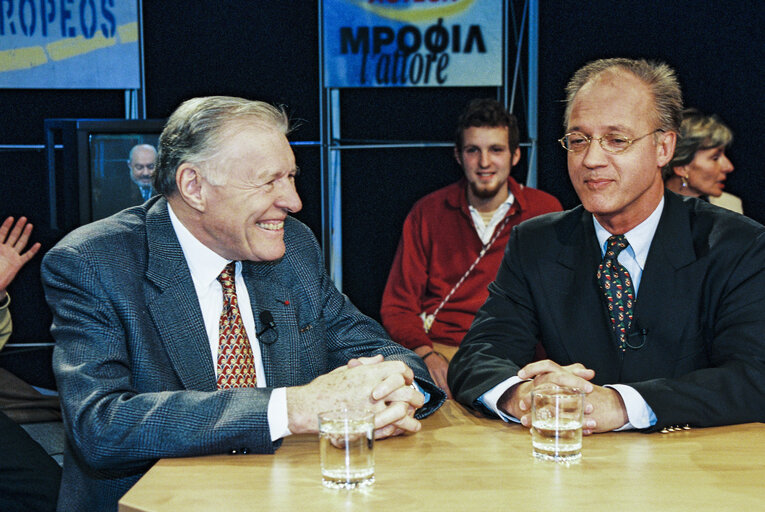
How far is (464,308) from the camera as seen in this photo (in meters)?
3.99

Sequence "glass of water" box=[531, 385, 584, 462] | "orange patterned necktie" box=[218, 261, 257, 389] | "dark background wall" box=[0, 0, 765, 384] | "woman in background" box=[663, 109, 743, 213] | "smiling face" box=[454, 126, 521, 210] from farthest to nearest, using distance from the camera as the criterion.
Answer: "dark background wall" box=[0, 0, 765, 384], "woman in background" box=[663, 109, 743, 213], "smiling face" box=[454, 126, 521, 210], "orange patterned necktie" box=[218, 261, 257, 389], "glass of water" box=[531, 385, 584, 462]

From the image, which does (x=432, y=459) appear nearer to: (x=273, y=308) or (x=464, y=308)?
(x=273, y=308)

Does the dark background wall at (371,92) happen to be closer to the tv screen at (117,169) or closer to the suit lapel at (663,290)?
the tv screen at (117,169)

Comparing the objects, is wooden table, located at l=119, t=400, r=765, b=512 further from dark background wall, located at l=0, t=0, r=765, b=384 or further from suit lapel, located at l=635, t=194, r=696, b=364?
dark background wall, located at l=0, t=0, r=765, b=384

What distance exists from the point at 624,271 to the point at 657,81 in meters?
0.51

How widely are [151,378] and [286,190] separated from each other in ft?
1.89

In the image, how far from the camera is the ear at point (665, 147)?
7.45 feet

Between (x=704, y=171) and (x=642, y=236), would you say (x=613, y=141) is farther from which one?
(x=704, y=171)

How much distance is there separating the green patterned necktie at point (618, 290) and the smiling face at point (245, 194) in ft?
2.75

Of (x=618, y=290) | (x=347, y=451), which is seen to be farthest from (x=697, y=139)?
(x=347, y=451)

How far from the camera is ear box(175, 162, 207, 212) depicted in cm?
208

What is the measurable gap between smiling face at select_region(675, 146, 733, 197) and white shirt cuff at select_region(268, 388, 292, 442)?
320 cm

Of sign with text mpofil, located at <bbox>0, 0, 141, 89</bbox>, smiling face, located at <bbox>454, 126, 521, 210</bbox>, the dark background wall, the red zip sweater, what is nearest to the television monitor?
sign with text mpofil, located at <bbox>0, 0, 141, 89</bbox>

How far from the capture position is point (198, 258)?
2.12m
